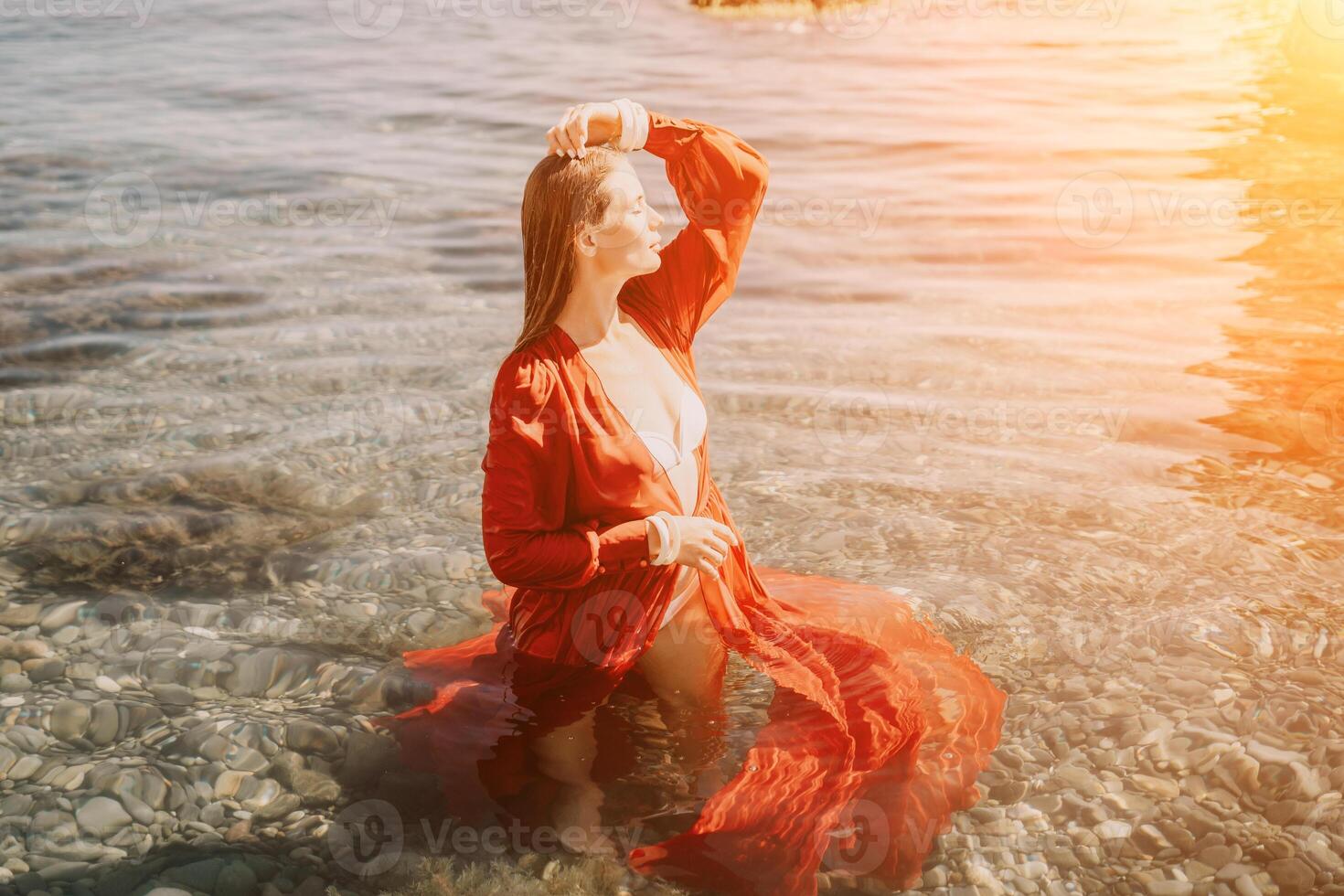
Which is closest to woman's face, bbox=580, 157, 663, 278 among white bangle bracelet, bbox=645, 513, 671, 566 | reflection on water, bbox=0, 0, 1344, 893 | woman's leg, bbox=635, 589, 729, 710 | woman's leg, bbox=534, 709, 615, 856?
white bangle bracelet, bbox=645, 513, 671, 566

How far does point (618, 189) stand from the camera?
2893 mm

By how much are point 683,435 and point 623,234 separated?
59cm

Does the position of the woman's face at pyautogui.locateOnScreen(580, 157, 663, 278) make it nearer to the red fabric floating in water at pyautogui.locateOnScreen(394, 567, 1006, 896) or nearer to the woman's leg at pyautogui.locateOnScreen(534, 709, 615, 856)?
the red fabric floating in water at pyautogui.locateOnScreen(394, 567, 1006, 896)

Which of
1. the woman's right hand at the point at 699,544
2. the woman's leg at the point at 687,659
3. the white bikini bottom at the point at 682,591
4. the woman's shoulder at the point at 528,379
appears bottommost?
the woman's leg at the point at 687,659

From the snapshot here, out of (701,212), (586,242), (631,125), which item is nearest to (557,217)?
(586,242)

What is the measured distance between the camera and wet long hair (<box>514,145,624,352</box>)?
9.42 feet

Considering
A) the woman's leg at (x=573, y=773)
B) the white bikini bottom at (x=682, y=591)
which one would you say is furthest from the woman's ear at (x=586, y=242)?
the woman's leg at (x=573, y=773)

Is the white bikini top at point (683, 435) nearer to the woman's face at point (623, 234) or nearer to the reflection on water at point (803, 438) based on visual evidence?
the woman's face at point (623, 234)

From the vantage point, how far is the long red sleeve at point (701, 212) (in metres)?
3.24

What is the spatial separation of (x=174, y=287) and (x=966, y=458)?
5765 millimetres

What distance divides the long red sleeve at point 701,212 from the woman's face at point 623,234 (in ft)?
0.95

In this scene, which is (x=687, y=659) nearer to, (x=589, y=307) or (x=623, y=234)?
(x=589, y=307)

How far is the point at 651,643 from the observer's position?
3.31m

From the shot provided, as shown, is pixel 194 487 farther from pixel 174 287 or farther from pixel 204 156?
pixel 204 156
